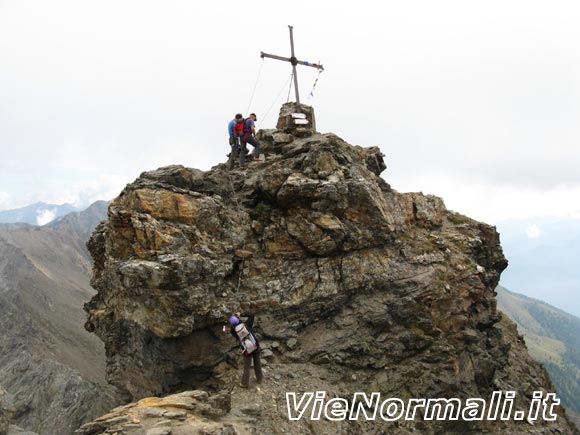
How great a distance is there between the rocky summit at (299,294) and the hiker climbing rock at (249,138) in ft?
3.12

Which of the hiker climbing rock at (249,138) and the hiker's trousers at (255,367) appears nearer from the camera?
the hiker's trousers at (255,367)

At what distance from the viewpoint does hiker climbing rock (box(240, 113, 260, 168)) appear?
24.1m

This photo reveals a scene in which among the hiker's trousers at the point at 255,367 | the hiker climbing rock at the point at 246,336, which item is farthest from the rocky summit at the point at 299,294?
the hiker climbing rock at the point at 246,336

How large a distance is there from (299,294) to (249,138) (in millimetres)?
10386

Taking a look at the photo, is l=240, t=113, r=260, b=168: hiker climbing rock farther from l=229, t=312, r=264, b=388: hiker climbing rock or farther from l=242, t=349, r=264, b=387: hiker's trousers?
l=242, t=349, r=264, b=387: hiker's trousers

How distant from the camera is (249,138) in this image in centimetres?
2434

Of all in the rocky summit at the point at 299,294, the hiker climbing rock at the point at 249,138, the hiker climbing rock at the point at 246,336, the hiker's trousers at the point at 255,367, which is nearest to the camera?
the hiker climbing rock at the point at 246,336

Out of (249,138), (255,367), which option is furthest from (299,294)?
(249,138)

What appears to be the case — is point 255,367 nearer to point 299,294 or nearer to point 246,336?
point 246,336

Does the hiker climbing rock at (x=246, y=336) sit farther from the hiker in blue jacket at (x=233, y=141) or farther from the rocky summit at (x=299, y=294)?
the hiker in blue jacket at (x=233, y=141)

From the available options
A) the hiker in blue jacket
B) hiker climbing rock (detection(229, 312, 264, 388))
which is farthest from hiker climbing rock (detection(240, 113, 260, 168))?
hiker climbing rock (detection(229, 312, 264, 388))

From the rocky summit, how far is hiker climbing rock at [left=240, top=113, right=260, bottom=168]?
3.12 ft

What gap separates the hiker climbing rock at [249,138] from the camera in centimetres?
2409

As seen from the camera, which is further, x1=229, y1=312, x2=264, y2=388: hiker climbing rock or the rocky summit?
the rocky summit
